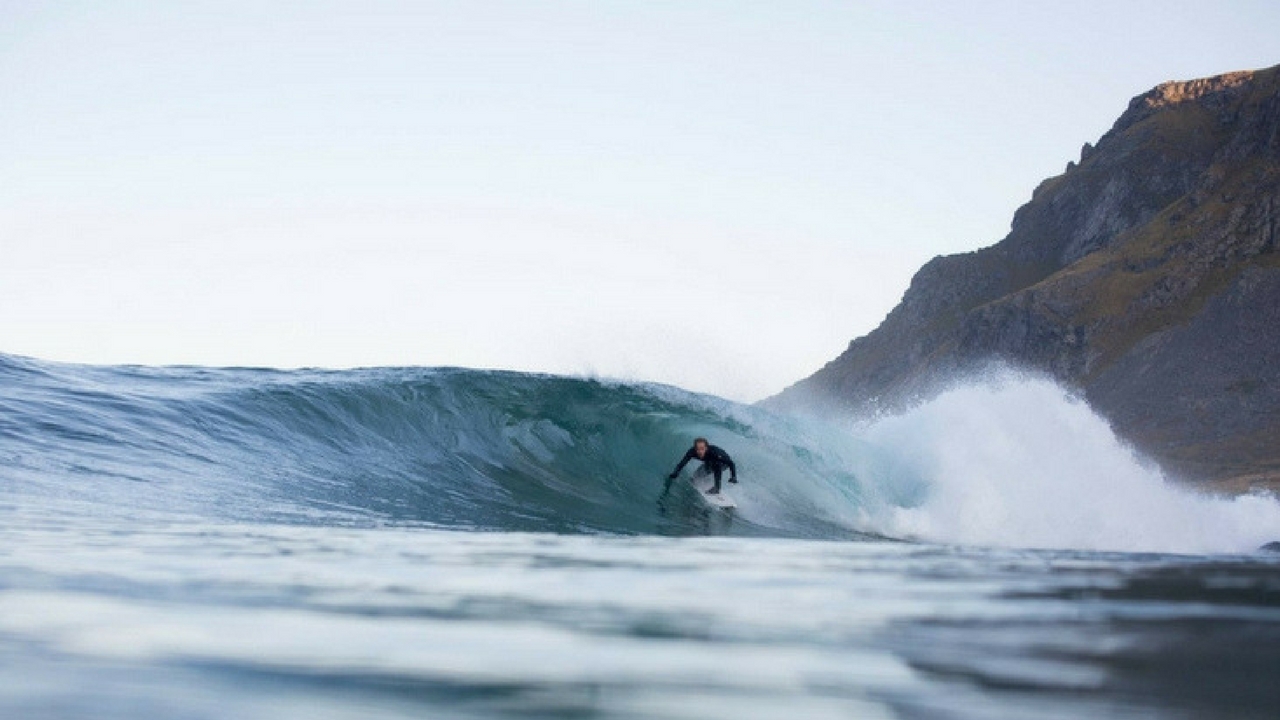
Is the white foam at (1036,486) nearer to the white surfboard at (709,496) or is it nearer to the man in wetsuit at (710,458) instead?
the white surfboard at (709,496)

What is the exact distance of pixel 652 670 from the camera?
10.7ft

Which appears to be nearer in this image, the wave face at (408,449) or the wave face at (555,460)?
the wave face at (408,449)

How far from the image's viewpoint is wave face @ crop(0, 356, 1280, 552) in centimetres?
1468

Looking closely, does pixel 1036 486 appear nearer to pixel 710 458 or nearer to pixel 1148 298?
pixel 710 458

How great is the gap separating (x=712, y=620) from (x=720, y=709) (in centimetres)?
160

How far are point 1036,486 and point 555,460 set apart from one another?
9208 mm

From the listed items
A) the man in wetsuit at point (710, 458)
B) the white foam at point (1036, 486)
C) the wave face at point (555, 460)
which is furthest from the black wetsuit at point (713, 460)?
the white foam at point (1036, 486)

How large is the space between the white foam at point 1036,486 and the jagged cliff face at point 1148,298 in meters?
67.4

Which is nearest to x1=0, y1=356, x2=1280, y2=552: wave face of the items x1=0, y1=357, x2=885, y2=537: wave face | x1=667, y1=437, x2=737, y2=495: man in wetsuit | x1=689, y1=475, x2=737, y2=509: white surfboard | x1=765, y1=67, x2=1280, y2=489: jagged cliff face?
x1=0, y1=357, x2=885, y2=537: wave face

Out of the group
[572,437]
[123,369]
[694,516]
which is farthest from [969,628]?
[123,369]

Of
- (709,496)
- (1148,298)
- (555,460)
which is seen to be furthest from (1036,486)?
(1148,298)

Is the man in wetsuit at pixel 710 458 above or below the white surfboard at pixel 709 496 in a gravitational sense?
above

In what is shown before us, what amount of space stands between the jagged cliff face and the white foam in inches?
2653

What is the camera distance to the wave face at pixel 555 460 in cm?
1468
